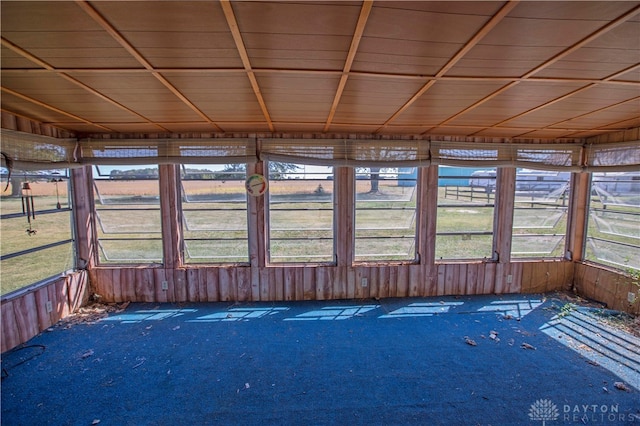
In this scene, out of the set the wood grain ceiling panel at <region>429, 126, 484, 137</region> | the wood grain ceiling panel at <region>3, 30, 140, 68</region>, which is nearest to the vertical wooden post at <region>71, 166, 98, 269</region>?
the wood grain ceiling panel at <region>3, 30, 140, 68</region>

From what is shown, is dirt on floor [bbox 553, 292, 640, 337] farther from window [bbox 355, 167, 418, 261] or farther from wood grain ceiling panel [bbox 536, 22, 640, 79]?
wood grain ceiling panel [bbox 536, 22, 640, 79]

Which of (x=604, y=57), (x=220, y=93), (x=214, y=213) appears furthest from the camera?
(x=214, y=213)

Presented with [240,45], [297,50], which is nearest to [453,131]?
[297,50]

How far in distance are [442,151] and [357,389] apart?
9.75ft

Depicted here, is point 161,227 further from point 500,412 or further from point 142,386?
point 500,412

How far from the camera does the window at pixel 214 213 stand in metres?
3.72

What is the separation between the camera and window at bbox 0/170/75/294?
2793 millimetres

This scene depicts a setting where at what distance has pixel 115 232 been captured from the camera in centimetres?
374

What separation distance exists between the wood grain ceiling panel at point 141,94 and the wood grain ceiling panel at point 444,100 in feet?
6.48

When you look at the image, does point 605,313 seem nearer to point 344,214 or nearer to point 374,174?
point 374,174

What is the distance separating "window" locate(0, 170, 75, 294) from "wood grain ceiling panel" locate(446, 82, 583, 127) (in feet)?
14.6

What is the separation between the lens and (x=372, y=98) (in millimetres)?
2268

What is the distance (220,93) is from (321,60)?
0.95 metres

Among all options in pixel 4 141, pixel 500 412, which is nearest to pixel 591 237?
pixel 500 412
